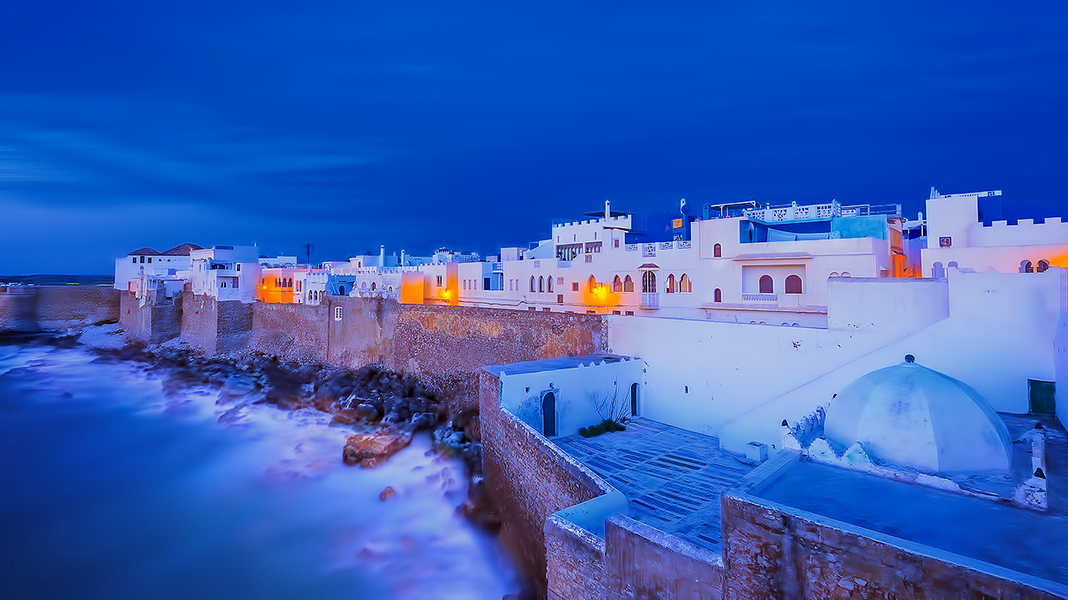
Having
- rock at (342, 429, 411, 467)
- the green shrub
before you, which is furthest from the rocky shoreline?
the green shrub

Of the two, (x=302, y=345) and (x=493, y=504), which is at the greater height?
(x=302, y=345)

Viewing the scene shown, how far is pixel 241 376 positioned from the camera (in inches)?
910

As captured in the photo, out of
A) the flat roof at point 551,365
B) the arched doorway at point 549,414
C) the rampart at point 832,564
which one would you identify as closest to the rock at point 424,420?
the flat roof at point 551,365

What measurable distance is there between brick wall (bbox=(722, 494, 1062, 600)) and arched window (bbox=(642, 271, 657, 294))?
46.7 feet

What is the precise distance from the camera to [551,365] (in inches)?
468

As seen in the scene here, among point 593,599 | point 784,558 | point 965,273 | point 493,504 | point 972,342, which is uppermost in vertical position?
point 965,273

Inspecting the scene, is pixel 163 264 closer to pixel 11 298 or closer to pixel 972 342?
pixel 11 298

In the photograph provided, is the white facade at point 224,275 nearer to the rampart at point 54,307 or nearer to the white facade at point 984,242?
the rampart at point 54,307

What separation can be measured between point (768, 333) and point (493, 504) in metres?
6.63

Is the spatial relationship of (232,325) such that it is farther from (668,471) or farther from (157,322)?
(668,471)

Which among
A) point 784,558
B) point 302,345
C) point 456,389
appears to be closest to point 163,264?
point 302,345

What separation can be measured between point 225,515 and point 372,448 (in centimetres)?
352

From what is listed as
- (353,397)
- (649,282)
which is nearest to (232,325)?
(353,397)

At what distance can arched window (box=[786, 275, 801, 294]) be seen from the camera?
1495cm
